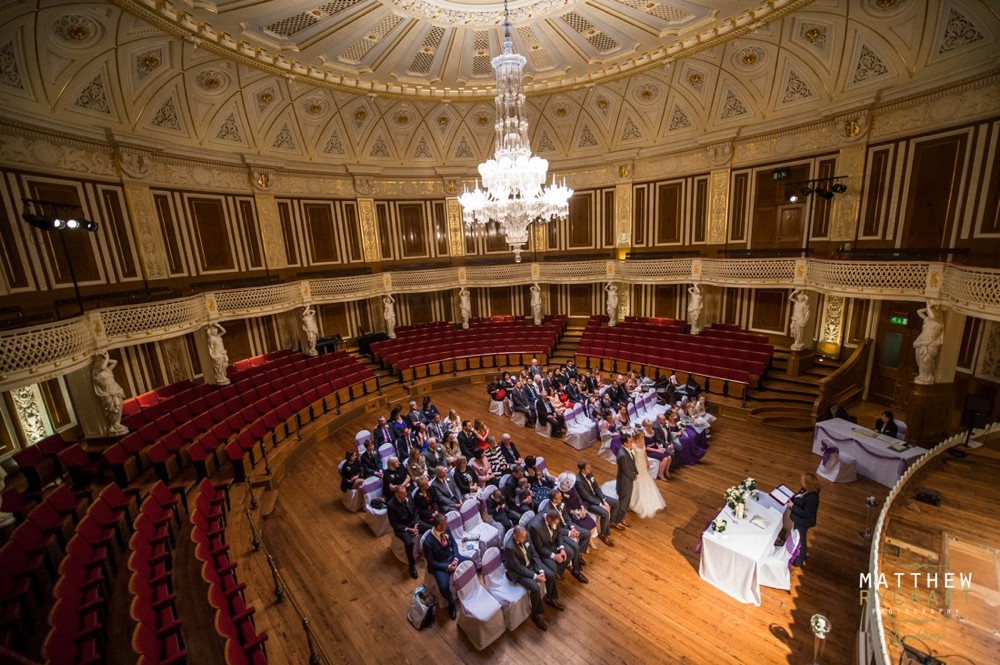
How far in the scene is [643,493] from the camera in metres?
7.15

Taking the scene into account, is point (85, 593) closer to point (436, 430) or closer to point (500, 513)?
point (500, 513)

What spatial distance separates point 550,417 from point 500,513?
4.47m

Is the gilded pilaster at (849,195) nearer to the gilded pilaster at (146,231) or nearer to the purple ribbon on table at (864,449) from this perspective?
the purple ribbon on table at (864,449)

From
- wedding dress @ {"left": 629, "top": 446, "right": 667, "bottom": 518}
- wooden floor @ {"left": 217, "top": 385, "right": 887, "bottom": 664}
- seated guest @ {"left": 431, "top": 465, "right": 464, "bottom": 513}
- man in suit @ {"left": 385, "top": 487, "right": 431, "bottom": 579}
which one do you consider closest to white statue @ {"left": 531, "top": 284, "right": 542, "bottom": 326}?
wooden floor @ {"left": 217, "top": 385, "right": 887, "bottom": 664}

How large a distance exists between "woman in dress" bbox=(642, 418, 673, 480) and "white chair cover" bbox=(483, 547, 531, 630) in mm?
3996

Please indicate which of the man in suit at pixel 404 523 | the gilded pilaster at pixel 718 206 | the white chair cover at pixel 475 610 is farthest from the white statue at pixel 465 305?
the white chair cover at pixel 475 610

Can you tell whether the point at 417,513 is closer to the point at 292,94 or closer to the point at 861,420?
the point at 861,420

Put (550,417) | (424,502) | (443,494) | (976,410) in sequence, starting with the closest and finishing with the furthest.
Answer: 1. (424,502)
2. (443,494)
3. (976,410)
4. (550,417)

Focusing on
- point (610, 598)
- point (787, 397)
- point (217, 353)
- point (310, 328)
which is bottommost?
point (610, 598)

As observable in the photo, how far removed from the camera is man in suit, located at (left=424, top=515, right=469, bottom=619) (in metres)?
5.30

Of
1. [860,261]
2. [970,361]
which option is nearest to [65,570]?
[860,261]

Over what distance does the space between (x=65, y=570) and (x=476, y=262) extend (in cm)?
1559

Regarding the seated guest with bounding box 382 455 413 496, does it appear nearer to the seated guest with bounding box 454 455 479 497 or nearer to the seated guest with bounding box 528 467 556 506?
the seated guest with bounding box 454 455 479 497

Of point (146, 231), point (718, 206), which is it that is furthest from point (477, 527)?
point (718, 206)
